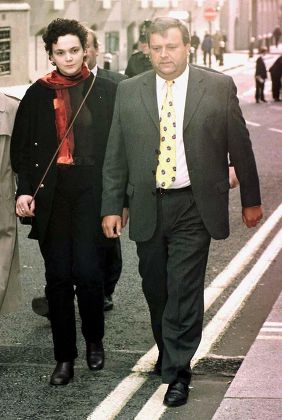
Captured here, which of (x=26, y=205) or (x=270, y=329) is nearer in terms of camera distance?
(x=26, y=205)

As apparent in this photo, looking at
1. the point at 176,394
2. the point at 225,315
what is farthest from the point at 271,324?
the point at 176,394

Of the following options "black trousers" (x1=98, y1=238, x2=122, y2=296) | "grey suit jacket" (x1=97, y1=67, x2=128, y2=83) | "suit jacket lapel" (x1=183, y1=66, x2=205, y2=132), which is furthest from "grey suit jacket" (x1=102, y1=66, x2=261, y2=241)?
"black trousers" (x1=98, y1=238, x2=122, y2=296)

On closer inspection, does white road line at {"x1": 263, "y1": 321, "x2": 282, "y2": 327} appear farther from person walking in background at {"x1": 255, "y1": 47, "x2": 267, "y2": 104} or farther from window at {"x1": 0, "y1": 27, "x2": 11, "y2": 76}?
window at {"x1": 0, "y1": 27, "x2": 11, "y2": 76}

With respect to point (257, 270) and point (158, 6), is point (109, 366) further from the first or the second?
point (158, 6)

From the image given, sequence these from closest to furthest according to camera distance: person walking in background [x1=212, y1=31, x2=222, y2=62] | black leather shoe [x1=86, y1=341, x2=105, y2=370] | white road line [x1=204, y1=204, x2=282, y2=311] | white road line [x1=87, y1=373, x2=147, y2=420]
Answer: white road line [x1=87, y1=373, x2=147, y2=420] → black leather shoe [x1=86, y1=341, x2=105, y2=370] → white road line [x1=204, y1=204, x2=282, y2=311] → person walking in background [x1=212, y1=31, x2=222, y2=62]

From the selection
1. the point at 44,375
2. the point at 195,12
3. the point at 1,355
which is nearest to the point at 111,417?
the point at 44,375

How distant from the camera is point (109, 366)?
22.4ft

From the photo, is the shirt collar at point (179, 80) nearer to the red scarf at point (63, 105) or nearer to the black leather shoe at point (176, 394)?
the red scarf at point (63, 105)

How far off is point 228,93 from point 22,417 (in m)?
1.84

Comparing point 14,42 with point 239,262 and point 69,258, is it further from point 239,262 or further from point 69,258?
point 69,258

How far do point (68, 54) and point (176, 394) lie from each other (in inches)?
71.4

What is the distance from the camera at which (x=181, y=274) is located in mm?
6133

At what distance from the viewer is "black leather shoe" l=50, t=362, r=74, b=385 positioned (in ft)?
21.2

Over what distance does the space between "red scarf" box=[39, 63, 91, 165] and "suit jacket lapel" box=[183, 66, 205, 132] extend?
2.34 feet
